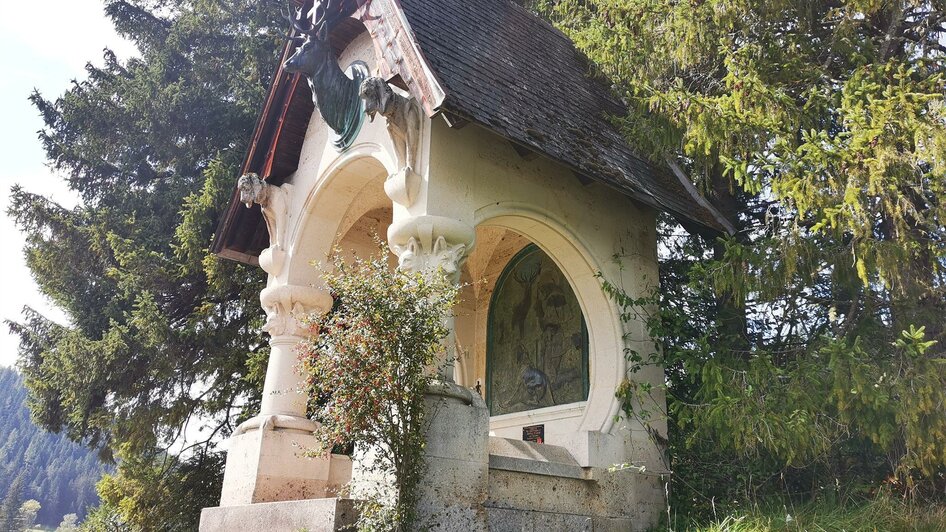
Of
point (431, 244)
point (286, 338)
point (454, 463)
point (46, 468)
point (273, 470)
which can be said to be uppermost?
point (46, 468)

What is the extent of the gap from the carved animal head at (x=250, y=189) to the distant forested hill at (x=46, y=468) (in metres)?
71.2

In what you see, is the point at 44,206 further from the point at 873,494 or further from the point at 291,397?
the point at 873,494

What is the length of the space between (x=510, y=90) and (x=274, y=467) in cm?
448

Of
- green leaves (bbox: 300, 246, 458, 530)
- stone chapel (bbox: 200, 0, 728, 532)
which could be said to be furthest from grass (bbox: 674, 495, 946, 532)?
green leaves (bbox: 300, 246, 458, 530)

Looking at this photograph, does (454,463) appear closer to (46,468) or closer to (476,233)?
(476,233)

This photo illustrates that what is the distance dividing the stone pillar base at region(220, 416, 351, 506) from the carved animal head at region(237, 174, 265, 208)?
2.71 metres

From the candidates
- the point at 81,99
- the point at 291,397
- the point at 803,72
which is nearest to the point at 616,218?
the point at 803,72

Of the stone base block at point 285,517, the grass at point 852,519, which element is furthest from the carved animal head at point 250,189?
the grass at point 852,519

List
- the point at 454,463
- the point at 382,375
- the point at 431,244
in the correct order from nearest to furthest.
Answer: the point at 382,375 → the point at 454,463 → the point at 431,244

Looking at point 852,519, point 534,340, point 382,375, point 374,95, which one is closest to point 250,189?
point 374,95

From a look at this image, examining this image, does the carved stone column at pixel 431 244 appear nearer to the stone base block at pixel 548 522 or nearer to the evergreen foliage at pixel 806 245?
the stone base block at pixel 548 522

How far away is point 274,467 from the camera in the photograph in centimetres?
787

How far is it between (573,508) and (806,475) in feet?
8.51

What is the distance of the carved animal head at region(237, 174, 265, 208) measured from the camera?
930 cm
